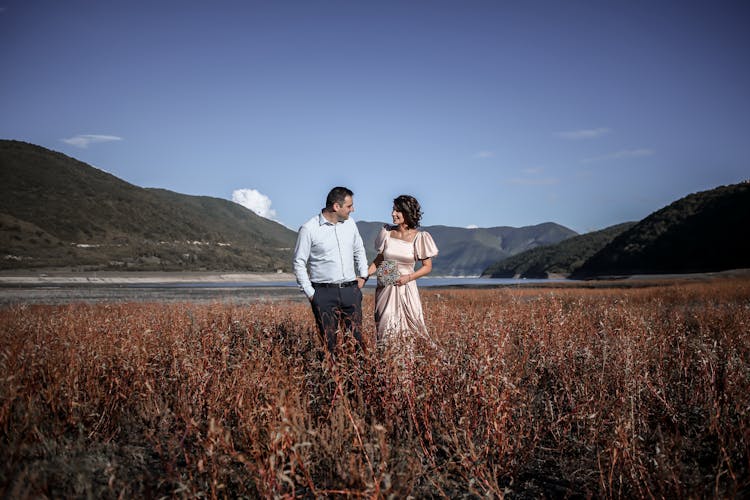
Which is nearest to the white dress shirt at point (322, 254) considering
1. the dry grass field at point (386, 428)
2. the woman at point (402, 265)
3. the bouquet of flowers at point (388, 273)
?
the bouquet of flowers at point (388, 273)

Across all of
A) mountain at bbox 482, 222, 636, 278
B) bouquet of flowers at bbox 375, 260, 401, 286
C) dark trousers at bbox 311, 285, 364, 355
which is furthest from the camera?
mountain at bbox 482, 222, 636, 278

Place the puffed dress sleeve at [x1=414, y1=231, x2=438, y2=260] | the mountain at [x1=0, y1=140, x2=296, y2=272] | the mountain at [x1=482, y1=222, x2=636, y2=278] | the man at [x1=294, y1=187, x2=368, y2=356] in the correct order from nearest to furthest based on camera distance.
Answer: the man at [x1=294, y1=187, x2=368, y2=356] → the puffed dress sleeve at [x1=414, y1=231, x2=438, y2=260] → the mountain at [x1=0, y1=140, x2=296, y2=272] → the mountain at [x1=482, y1=222, x2=636, y2=278]

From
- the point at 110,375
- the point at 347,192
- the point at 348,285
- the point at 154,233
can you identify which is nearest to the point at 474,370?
the point at 348,285

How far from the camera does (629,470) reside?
2.92m

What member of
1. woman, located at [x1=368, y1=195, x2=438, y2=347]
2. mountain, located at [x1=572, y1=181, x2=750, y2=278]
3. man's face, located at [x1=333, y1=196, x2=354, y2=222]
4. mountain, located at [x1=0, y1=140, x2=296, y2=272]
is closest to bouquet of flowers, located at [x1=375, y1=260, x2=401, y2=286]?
woman, located at [x1=368, y1=195, x2=438, y2=347]

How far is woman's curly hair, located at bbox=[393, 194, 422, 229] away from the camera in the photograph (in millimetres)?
5609

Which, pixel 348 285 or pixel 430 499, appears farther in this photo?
pixel 348 285

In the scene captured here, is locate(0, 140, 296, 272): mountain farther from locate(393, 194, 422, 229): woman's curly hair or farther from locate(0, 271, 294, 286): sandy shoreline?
locate(393, 194, 422, 229): woman's curly hair

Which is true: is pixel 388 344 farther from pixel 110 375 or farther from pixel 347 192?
pixel 110 375

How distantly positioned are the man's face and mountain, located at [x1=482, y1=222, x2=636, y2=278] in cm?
12862

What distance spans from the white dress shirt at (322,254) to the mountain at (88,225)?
268ft

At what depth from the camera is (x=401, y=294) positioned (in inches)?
214

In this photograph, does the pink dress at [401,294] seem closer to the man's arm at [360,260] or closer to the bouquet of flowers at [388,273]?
the bouquet of flowers at [388,273]

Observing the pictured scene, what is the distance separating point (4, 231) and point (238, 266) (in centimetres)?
4992
